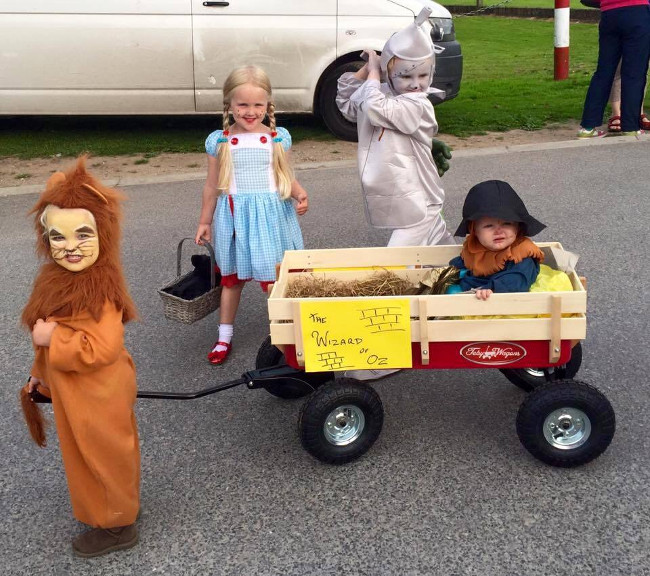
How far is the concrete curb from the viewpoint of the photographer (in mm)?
7594

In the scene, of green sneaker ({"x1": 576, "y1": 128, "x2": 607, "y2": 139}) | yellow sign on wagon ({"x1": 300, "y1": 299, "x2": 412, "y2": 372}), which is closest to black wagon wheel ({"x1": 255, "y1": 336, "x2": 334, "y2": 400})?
yellow sign on wagon ({"x1": 300, "y1": 299, "x2": 412, "y2": 372})

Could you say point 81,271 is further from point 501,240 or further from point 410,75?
point 410,75

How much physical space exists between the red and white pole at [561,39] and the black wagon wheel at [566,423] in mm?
9286

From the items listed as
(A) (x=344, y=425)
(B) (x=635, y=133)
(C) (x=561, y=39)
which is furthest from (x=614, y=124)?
(A) (x=344, y=425)

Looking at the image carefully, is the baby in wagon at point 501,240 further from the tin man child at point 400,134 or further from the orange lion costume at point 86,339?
the orange lion costume at point 86,339

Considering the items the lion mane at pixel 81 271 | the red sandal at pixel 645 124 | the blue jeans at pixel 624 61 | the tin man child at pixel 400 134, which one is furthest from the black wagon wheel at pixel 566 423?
the red sandal at pixel 645 124

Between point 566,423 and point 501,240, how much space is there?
75cm

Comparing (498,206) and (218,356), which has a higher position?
(498,206)

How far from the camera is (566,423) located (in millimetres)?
3203

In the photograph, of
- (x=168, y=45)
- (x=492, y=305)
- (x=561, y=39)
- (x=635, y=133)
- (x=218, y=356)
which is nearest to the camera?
(x=492, y=305)

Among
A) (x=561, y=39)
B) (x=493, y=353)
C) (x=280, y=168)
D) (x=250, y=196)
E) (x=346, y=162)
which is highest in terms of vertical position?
(x=561, y=39)

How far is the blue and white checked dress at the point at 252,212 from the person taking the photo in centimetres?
412

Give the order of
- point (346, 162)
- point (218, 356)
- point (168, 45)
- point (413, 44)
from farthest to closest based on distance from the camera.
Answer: point (168, 45)
point (346, 162)
point (218, 356)
point (413, 44)

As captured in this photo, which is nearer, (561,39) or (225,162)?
(225,162)
